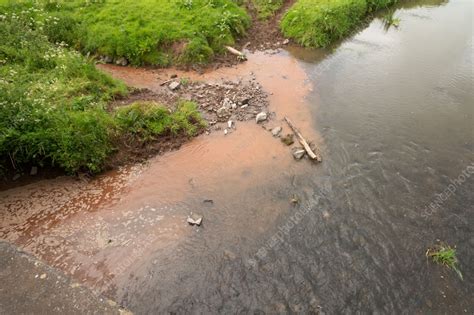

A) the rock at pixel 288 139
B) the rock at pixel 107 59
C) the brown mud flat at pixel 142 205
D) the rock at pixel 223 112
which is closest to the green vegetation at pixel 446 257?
the brown mud flat at pixel 142 205

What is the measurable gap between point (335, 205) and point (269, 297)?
3.09 metres

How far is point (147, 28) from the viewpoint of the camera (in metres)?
15.1

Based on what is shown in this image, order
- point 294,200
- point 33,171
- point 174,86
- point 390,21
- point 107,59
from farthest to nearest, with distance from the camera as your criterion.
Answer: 1. point 390,21
2. point 107,59
3. point 174,86
4. point 33,171
5. point 294,200

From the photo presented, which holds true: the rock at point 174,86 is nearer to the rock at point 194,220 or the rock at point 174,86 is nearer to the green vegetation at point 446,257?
the rock at point 194,220

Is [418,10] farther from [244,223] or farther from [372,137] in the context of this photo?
[244,223]

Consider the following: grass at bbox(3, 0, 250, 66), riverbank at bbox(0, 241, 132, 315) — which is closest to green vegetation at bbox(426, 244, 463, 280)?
riverbank at bbox(0, 241, 132, 315)

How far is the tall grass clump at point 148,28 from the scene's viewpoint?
1480 centimetres

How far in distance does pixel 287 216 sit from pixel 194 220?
90.3 inches

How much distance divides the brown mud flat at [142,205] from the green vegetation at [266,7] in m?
8.43

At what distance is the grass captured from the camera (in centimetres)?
1480

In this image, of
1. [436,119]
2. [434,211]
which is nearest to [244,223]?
[434,211]

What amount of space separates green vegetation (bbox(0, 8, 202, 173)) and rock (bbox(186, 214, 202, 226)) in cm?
307

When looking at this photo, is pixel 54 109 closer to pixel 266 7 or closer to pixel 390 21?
pixel 266 7

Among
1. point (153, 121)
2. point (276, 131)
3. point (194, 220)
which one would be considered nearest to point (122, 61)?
point (153, 121)
